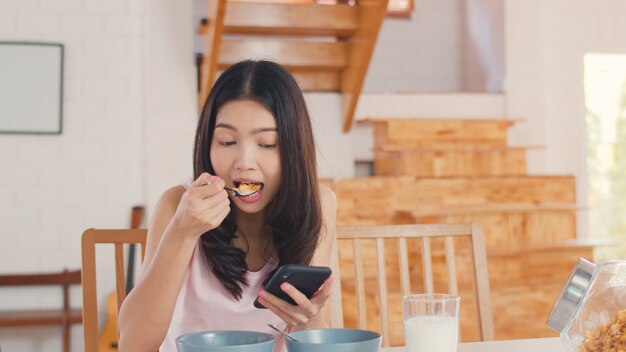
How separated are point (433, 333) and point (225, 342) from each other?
0.90 feet

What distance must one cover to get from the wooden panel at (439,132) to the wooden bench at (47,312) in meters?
1.87

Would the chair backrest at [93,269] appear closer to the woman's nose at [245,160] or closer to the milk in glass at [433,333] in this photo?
the woman's nose at [245,160]

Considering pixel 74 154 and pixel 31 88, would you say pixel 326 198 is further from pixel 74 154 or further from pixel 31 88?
pixel 31 88

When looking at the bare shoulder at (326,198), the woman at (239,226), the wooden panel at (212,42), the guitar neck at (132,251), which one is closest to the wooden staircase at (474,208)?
the wooden panel at (212,42)

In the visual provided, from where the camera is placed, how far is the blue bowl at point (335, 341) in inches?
34.5

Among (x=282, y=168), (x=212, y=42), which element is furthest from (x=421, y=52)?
(x=282, y=168)

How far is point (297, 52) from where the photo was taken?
446cm

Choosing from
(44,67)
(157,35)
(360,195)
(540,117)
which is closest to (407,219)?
(360,195)

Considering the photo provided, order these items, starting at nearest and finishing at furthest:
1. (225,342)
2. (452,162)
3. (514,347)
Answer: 1. (225,342)
2. (514,347)
3. (452,162)

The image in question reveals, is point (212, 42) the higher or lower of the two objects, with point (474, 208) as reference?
higher

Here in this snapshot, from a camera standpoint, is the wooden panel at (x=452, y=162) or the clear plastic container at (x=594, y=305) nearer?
the clear plastic container at (x=594, y=305)

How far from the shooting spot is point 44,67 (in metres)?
4.12

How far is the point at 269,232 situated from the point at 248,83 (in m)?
0.31

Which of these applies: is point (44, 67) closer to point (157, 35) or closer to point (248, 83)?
point (157, 35)
